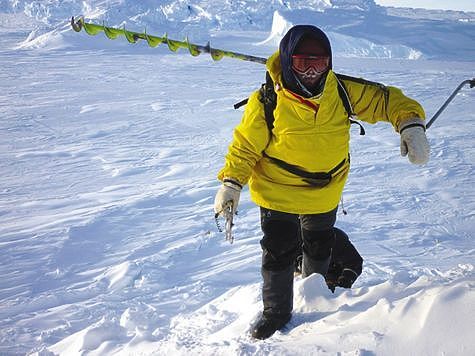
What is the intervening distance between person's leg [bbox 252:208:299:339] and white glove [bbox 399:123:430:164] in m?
0.56

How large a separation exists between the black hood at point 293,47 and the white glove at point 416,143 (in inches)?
15.9

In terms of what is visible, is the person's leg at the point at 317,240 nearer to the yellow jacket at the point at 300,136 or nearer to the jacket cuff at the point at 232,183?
the yellow jacket at the point at 300,136

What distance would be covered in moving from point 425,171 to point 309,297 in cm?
400

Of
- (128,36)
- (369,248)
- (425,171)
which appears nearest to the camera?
(128,36)

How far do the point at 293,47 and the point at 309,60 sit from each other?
8 cm

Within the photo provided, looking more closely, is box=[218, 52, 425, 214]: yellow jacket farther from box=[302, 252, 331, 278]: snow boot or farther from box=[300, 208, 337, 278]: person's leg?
box=[302, 252, 331, 278]: snow boot

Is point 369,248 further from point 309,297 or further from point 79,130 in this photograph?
point 79,130

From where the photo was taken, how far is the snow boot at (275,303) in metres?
1.91

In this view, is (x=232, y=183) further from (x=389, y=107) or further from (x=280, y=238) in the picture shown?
(x=389, y=107)


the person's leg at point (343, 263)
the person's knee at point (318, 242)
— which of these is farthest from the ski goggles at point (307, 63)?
the person's leg at point (343, 263)

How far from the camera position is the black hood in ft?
5.71

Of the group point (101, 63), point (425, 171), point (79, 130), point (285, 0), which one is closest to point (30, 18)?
point (285, 0)

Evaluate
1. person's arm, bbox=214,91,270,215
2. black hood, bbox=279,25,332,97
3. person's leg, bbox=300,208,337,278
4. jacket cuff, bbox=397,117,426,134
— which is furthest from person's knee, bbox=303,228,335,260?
black hood, bbox=279,25,332,97

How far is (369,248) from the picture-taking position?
3.49m
